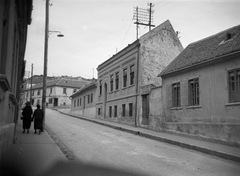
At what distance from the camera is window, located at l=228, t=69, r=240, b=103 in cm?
1323

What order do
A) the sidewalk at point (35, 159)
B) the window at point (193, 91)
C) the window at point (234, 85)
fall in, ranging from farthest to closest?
1. the window at point (193, 91)
2. the window at point (234, 85)
3. the sidewalk at point (35, 159)

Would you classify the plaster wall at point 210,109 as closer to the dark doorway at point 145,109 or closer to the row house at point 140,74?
the row house at point 140,74

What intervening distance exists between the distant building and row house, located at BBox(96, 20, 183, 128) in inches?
86.1

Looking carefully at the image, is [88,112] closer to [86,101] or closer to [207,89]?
[86,101]

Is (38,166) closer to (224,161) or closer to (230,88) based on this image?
(224,161)

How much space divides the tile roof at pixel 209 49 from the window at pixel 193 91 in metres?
1.00

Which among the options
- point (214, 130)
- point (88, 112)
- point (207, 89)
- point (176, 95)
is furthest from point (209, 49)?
point (88, 112)

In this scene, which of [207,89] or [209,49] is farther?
[209,49]

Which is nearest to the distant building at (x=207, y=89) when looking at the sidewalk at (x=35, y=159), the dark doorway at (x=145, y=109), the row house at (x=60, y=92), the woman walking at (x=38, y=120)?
the dark doorway at (x=145, y=109)

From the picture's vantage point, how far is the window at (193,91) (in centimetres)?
1609

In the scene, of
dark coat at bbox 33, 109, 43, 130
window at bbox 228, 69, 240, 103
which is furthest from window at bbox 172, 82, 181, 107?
dark coat at bbox 33, 109, 43, 130

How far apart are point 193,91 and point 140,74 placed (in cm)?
769

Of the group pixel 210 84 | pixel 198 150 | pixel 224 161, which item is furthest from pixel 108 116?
pixel 224 161

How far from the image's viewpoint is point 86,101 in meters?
41.6
